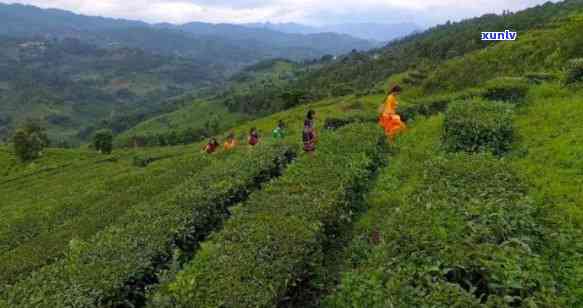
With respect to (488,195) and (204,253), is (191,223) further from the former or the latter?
(488,195)

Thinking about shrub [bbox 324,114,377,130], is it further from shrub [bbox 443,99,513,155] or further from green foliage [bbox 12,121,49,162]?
green foliage [bbox 12,121,49,162]

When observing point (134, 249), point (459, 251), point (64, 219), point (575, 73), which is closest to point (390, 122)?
point (575, 73)

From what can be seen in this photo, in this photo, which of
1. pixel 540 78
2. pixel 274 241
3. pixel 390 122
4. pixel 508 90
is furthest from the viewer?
pixel 540 78

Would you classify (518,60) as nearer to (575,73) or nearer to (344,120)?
(575,73)

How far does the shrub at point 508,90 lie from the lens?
21.7 meters

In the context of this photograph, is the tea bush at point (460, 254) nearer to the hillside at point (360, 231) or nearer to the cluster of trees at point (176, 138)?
the hillside at point (360, 231)

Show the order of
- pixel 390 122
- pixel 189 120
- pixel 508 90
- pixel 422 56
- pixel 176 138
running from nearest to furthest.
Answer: pixel 390 122, pixel 508 90, pixel 176 138, pixel 422 56, pixel 189 120

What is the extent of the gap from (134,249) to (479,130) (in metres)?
11.8

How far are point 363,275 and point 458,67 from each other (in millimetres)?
40183

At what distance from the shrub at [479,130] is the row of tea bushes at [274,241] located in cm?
381

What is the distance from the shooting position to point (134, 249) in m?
10.5

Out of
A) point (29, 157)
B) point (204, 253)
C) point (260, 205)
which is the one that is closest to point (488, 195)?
point (260, 205)

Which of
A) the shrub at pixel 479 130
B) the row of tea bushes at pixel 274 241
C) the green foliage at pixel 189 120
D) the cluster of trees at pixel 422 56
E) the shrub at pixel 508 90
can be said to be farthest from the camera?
the green foliage at pixel 189 120

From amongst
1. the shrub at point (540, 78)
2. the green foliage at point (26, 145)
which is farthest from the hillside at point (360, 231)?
the green foliage at point (26, 145)
